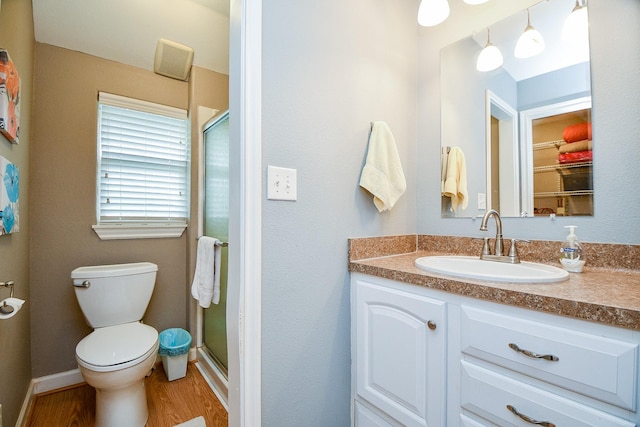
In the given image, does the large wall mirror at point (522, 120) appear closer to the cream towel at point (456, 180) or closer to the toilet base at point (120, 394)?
the cream towel at point (456, 180)

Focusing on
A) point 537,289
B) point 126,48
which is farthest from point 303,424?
point 126,48

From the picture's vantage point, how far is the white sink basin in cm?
81

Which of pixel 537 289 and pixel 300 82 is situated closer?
pixel 537 289

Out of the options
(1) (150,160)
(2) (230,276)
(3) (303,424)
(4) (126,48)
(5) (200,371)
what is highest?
(4) (126,48)

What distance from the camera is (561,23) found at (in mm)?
1132

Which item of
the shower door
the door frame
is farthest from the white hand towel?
the door frame

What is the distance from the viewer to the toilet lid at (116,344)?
52.9 inches

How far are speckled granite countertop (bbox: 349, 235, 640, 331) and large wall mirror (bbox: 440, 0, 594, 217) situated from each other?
219 millimetres

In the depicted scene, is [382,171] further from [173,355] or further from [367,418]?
[173,355]

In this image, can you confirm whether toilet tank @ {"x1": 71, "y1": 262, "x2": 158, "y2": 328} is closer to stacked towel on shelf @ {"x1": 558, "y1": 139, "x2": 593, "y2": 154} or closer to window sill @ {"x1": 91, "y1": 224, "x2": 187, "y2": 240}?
window sill @ {"x1": 91, "y1": 224, "x2": 187, "y2": 240}

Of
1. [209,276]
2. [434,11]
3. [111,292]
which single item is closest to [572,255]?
[434,11]

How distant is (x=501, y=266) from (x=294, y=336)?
2.87 feet

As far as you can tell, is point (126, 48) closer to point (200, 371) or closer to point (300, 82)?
point (300, 82)

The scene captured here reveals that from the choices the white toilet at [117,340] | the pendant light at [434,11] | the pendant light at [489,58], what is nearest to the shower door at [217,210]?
the white toilet at [117,340]
